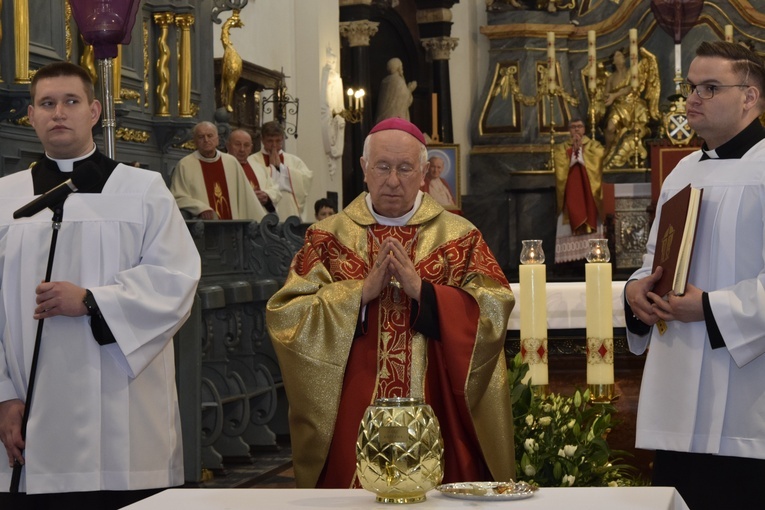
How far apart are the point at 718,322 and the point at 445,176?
10.4 m

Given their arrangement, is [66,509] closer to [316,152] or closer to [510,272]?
[316,152]

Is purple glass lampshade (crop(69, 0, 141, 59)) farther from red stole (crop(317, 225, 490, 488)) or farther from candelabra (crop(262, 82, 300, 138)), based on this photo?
candelabra (crop(262, 82, 300, 138))

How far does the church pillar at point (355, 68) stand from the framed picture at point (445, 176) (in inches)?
73.2

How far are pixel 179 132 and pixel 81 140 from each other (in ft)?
18.4

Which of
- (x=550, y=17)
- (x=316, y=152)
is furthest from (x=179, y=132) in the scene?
(x=550, y=17)

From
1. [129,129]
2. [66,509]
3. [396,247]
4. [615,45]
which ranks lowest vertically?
[66,509]

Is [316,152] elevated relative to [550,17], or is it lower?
lower

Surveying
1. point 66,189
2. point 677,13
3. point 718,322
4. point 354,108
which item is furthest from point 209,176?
point 354,108

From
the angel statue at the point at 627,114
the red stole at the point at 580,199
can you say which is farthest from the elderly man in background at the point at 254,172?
the angel statue at the point at 627,114

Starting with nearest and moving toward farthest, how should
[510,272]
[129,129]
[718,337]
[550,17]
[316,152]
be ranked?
[718,337], [129,129], [316,152], [510,272], [550,17]

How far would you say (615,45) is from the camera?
54.6 ft

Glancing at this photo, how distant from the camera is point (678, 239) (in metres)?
3.35

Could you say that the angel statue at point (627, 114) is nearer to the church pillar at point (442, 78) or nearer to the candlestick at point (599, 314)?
the church pillar at point (442, 78)

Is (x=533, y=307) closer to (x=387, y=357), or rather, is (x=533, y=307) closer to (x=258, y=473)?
(x=387, y=357)
